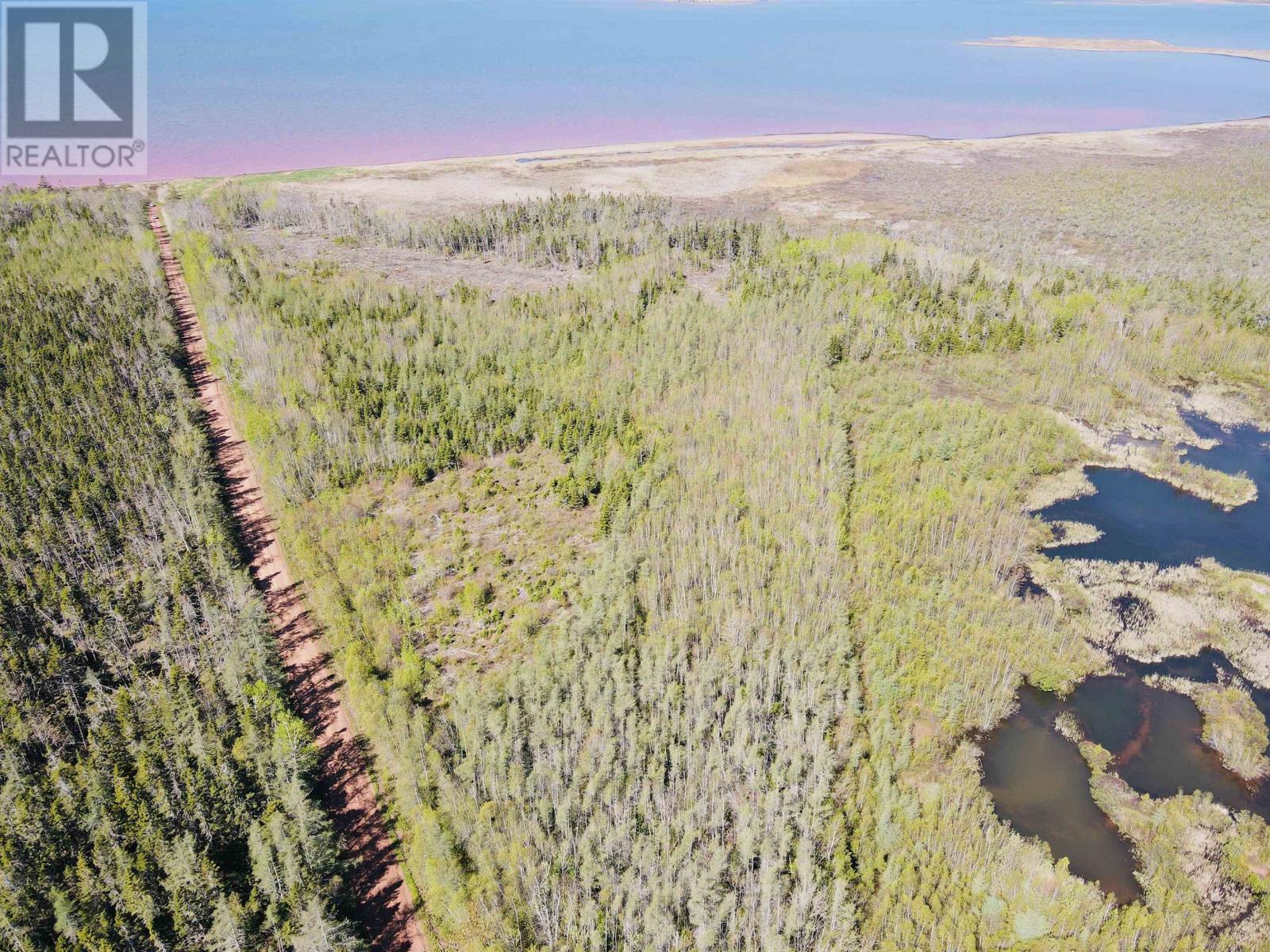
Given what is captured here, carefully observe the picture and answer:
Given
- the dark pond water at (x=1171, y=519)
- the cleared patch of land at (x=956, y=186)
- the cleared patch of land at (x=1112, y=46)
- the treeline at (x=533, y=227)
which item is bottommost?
the dark pond water at (x=1171, y=519)

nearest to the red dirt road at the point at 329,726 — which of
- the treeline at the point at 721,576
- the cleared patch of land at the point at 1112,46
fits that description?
the treeline at the point at 721,576

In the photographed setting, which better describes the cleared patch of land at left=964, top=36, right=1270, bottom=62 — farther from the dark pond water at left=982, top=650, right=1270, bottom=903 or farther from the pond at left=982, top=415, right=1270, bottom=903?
the dark pond water at left=982, top=650, right=1270, bottom=903

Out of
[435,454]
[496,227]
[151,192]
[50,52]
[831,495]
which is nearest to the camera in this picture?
[831,495]

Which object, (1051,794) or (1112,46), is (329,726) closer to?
(1051,794)

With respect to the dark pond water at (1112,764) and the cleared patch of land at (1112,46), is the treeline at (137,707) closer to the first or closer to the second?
the dark pond water at (1112,764)

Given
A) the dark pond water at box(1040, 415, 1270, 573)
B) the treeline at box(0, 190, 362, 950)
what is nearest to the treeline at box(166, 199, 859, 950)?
the treeline at box(0, 190, 362, 950)

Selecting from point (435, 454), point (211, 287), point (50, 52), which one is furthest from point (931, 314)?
point (50, 52)

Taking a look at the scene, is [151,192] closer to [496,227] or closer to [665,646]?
[496,227]
